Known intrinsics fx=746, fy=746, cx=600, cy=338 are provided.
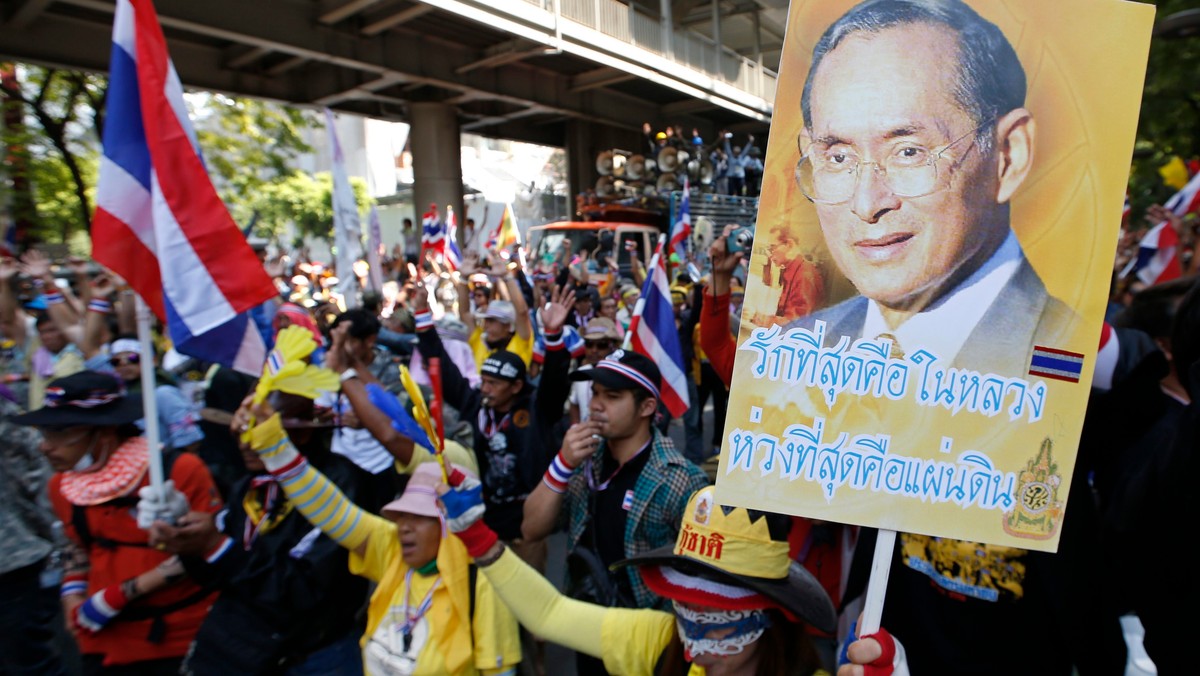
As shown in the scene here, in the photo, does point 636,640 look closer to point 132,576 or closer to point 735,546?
point 735,546

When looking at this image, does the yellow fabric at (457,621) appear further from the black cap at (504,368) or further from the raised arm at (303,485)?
the black cap at (504,368)

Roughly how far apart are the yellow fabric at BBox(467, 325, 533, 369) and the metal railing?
1022cm

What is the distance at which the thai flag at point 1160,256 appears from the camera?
18.0 ft

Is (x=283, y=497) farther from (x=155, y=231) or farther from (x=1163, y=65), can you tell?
(x=1163, y=65)

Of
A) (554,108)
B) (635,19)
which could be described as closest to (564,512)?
(635,19)

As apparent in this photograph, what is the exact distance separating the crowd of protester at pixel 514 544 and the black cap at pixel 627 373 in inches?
0.5

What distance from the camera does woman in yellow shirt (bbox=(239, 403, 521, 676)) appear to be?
2.65m

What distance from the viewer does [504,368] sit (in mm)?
4035

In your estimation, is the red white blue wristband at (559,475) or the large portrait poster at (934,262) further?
the red white blue wristband at (559,475)

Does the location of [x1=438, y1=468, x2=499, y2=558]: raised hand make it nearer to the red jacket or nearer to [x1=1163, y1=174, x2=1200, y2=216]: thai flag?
the red jacket

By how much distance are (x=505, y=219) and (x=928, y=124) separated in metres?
9.18

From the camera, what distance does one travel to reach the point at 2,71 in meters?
13.9

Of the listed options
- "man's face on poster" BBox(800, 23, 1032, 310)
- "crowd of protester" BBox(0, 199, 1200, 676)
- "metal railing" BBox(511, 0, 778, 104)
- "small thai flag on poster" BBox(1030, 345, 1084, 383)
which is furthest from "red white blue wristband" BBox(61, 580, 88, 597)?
"metal railing" BBox(511, 0, 778, 104)

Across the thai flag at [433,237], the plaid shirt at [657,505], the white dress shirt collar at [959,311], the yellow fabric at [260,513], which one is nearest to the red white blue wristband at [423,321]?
the yellow fabric at [260,513]
